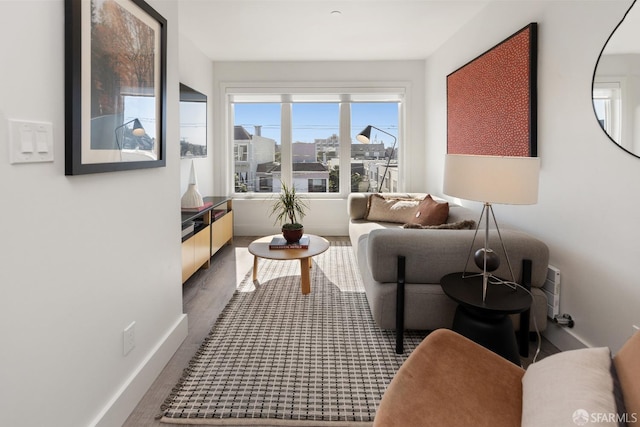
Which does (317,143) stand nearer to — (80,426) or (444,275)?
(444,275)

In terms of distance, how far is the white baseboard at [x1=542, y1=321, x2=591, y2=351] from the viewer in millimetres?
2002

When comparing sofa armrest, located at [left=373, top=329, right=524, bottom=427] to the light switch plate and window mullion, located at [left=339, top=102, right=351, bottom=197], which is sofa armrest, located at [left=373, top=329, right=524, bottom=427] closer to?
the light switch plate

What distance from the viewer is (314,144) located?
5.33 m

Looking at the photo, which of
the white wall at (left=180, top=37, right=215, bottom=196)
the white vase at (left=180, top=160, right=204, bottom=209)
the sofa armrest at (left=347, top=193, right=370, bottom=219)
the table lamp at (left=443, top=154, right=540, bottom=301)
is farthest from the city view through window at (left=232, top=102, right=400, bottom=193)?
the table lamp at (left=443, top=154, right=540, bottom=301)

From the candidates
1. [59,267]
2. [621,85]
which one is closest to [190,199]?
[59,267]

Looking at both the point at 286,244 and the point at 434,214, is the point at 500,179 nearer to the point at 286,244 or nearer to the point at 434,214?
the point at 434,214

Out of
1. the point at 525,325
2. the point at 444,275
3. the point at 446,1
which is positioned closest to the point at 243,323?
the point at 444,275

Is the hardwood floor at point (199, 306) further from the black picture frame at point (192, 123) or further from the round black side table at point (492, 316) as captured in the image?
the round black side table at point (492, 316)

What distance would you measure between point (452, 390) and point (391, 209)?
122 inches

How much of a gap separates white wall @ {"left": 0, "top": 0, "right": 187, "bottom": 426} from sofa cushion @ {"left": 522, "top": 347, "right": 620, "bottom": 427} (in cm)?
139

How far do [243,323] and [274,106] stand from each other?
3.67 metres

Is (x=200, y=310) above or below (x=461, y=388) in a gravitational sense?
below

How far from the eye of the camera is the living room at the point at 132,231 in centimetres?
102

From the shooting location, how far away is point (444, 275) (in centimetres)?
207
